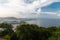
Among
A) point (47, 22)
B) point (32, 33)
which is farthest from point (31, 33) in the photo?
point (47, 22)

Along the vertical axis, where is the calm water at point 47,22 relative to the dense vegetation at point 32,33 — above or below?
above

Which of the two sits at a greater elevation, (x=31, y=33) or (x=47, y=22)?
(x=47, y=22)

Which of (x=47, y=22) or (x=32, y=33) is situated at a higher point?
(x=47, y=22)

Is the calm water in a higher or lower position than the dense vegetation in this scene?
higher

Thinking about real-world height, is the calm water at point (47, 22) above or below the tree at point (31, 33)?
above

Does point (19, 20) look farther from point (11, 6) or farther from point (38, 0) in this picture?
point (38, 0)

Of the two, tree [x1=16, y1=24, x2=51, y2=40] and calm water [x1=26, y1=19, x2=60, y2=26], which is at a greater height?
calm water [x1=26, y1=19, x2=60, y2=26]

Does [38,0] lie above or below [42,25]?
above

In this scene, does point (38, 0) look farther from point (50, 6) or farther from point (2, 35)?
point (2, 35)

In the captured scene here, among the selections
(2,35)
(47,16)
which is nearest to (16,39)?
(2,35)

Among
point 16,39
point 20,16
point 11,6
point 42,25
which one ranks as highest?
point 11,6

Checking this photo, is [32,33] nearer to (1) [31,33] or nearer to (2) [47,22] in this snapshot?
(1) [31,33]
